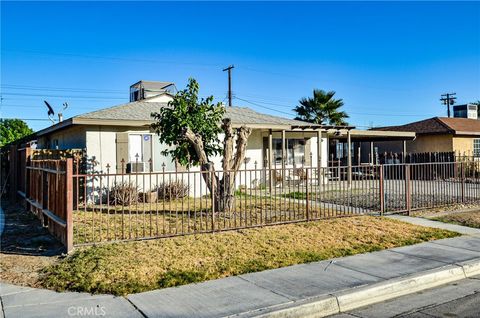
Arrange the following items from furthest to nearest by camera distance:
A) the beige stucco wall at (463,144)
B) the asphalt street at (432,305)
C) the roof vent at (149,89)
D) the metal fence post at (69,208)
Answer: the beige stucco wall at (463,144) < the roof vent at (149,89) < the metal fence post at (69,208) < the asphalt street at (432,305)

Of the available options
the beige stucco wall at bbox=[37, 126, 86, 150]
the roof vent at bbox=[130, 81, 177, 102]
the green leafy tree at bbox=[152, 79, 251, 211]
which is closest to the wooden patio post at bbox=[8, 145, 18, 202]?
the beige stucco wall at bbox=[37, 126, 86, 150]

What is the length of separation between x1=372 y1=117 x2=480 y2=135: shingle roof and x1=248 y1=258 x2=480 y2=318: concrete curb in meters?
23.3

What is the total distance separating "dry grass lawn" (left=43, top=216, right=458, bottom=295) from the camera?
5898 millimetres

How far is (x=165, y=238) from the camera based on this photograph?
816cm

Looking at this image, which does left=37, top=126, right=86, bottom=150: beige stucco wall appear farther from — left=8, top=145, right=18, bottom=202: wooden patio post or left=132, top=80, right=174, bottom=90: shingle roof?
left=132, top=80, right=174, bottom=90: shingle roof

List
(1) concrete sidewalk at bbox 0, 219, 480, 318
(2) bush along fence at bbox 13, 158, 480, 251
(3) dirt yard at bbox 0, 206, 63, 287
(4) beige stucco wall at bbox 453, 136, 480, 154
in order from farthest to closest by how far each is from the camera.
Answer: (4) beige stucco wall at bbox 453, 136, 480, 154 < (2) bush along fence at bbox 13, 158, 480, 251 < (3) dirt yard at bbox 0, 206, 63, 287 < (1) concrete sidewalk at bbox 0, 219, 480, 318

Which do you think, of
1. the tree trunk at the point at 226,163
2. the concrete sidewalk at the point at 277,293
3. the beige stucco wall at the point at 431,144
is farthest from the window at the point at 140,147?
the beige stucco wall at the point at 431,144

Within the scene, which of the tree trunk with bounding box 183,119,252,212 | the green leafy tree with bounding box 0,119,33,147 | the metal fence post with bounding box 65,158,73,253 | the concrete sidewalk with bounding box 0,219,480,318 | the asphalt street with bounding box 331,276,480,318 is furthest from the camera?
the green leafy tree with bounding box 0,119,33,147

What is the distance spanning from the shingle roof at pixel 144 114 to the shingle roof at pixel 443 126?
44.4ft

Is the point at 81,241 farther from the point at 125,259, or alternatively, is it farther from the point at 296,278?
the point at 296,278

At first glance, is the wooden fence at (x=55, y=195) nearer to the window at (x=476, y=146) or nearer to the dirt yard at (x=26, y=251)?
the dirt yard at (x=26, y=251)

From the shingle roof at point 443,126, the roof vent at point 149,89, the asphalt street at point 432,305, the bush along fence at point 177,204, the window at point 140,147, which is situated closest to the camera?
the asphalt street at point 432,305

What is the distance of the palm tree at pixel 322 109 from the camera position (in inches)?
1262

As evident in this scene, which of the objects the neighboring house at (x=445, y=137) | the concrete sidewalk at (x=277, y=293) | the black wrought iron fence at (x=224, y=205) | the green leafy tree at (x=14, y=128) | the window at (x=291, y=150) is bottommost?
the concrete sidewalk at (x=277, y=293)
